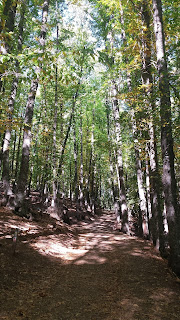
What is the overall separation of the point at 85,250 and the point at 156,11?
10.4 metres

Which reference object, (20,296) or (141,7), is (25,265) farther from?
(141,7)

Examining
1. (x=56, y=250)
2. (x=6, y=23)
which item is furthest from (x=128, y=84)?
(x=56, y=250)

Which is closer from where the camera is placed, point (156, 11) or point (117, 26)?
point (156, 11)

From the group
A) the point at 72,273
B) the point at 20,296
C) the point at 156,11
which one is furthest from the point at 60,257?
the point at 156,11

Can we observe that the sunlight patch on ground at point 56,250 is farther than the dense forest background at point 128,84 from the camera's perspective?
Yes

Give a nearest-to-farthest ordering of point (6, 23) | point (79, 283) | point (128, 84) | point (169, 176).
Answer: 1. point (79, 283)
2. point (169, 176)
3. point (6, 23)
4. point (128, 84)

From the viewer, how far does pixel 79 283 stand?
18.9 ft

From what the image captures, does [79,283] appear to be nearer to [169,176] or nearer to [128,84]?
[169,176]

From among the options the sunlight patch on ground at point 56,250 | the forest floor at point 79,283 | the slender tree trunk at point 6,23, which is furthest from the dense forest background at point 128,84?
the sunlight patch on ground at point 56,250

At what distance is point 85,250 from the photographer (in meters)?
9.52

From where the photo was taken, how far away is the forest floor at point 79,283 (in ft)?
13.6

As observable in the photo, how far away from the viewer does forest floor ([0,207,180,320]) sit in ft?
13.6

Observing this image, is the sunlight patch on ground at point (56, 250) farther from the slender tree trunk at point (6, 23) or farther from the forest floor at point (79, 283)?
the slender tree trunk at point (6, 23)

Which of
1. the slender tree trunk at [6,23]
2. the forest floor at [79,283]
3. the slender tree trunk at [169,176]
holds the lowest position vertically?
the forest floor at [79,283]
